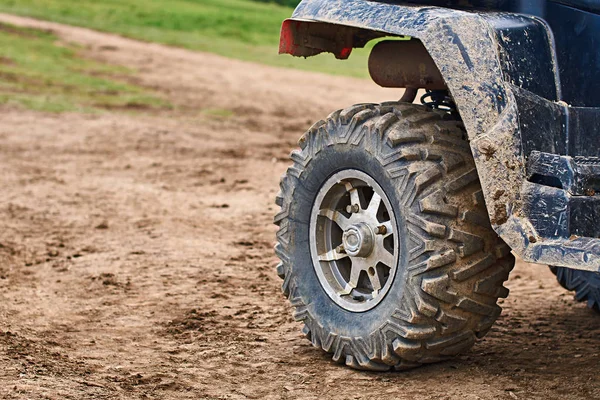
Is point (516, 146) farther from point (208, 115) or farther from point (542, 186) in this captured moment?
point (208, 115)

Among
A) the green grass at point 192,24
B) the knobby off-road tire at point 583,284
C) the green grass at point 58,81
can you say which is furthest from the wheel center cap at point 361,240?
the green grass at point 192,24

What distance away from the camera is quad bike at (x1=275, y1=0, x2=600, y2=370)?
342 cm

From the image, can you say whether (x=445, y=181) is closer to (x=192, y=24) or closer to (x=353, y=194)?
(x=353, y=194)

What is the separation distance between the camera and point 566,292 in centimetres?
567

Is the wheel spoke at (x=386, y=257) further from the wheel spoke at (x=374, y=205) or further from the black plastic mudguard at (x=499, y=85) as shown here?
the black plastic mudguard at (x=499, y=85)

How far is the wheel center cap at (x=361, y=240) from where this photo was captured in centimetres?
392

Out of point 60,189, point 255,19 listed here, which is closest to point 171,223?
point 60,189

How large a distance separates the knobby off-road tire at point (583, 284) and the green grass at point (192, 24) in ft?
49.1

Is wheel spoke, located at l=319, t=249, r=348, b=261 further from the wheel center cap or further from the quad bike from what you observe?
the wheel center cap

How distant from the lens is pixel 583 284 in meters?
4.95

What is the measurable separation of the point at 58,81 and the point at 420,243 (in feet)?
44.5

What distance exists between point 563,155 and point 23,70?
15.0 meters

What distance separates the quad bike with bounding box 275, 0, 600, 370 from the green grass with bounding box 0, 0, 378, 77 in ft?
52.0

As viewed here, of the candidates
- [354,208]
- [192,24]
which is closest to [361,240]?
[354,208]
